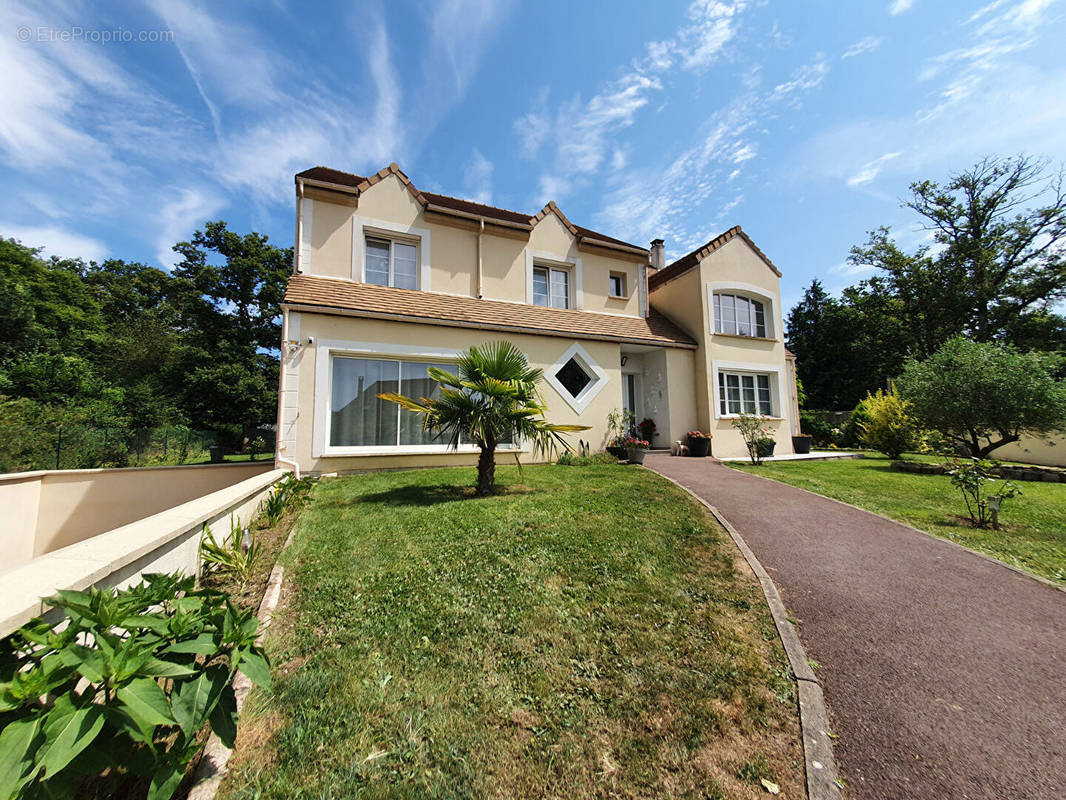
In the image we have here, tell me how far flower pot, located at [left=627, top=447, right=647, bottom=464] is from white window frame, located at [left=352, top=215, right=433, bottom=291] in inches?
294

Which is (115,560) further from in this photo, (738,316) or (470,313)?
(738,316)

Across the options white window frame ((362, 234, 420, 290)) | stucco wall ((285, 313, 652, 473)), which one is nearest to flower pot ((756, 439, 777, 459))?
stucco wall ((285, 313, 652, 473))

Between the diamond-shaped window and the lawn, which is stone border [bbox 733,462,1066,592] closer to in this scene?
the lawn

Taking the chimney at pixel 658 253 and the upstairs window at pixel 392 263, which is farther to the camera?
the chimney at pixel 658 253

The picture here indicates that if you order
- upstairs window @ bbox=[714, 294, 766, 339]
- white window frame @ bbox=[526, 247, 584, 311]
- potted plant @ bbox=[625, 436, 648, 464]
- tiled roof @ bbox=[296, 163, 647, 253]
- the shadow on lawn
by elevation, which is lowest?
the shadow on lawn

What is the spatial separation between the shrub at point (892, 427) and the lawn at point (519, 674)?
45.0 ft

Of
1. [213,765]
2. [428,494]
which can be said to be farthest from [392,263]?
[213,765]

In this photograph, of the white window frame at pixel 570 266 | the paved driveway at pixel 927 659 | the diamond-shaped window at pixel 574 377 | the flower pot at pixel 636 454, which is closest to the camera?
the paved driveway at pixel 927 659

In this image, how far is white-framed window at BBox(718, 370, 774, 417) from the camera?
13.7m

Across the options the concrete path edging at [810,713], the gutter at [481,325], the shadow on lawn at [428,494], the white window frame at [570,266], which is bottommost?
the concrete path edging at [810,713]

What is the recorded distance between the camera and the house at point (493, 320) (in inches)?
366

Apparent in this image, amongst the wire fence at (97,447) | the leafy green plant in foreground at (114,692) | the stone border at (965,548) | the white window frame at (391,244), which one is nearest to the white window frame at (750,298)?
the stone border at (965,548)

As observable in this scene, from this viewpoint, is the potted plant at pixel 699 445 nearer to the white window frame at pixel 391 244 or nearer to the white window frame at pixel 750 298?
the white window frame at pixel 750 298

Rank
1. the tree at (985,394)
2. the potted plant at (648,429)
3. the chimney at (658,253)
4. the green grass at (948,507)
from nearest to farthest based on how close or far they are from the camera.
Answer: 1. the green grass at (948,507)
2. the tree at (985,394)
3. the potted plant at (648,429)
4. the chimney at (658,253)
